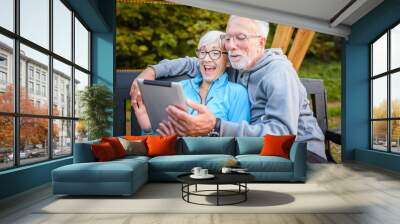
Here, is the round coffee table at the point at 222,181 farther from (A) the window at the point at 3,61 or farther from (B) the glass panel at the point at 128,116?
(B) the glass panel at the point at 128,116

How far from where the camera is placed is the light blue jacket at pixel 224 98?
841 cm

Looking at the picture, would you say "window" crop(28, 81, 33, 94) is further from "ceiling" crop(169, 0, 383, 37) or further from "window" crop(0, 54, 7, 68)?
"ceiling" crop(169, 0, 383, 37)

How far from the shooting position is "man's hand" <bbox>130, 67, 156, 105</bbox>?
867 cm

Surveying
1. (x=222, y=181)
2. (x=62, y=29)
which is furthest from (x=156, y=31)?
(x=222, y=181)

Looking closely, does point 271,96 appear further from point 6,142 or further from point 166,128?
point 6,142

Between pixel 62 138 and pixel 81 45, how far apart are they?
2111 millimetres

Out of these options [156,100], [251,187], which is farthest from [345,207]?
[156,100]

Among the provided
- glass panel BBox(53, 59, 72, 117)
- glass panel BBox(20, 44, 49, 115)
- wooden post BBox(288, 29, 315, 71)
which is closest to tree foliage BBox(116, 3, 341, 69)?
wooden post BBox(288, 29, 315, 71)

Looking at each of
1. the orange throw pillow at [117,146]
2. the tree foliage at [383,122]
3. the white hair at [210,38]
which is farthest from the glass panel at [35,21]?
the tree foliage at [383,122]

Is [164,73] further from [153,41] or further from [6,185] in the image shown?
[6,185]

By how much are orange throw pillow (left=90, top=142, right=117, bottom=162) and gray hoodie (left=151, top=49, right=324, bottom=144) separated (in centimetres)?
310

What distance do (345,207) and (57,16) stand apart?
5.27 meters

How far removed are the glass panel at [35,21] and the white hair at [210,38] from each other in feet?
11.7

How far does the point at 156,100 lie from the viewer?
849 cm
